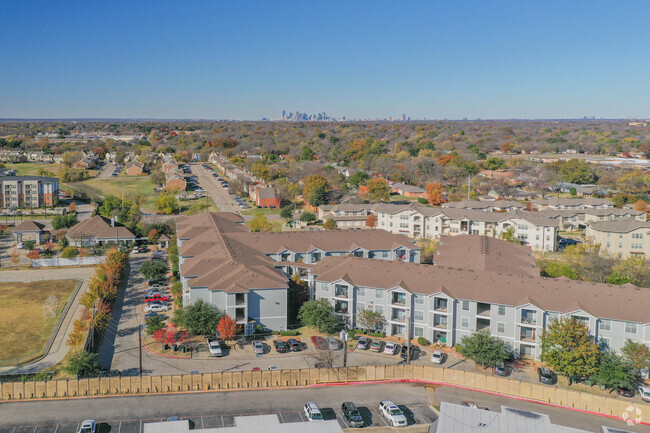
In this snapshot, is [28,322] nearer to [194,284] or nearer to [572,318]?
[194,284]

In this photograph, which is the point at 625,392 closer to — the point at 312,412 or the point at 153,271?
the point at 312,412

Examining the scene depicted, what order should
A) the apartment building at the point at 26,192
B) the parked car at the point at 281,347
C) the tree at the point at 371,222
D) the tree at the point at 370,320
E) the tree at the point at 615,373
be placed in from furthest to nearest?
the apartment building at the point at 26,192 → the tree at the point at 371,222 → the tree at the point at 370,320 → the parked car at the point at 281,347 → the tree at the point at 615,373

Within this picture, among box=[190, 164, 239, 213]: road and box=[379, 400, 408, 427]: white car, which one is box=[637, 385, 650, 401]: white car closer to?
box=[379, 400, 408, 427]: white car

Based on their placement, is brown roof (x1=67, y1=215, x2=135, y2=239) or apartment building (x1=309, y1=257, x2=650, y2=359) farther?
brown roof (x1=67, y1=215, x2=135, y2=239)

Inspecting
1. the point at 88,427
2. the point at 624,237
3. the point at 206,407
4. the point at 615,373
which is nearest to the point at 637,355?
the point at 615,373

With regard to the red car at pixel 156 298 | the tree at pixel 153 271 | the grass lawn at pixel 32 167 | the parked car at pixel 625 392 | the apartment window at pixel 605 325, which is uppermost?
the grass lawn at pixel 32 167

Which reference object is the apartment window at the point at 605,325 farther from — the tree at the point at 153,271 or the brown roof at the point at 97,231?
the brown roof at the point at 97,231

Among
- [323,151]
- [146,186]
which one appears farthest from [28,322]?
[323,151]

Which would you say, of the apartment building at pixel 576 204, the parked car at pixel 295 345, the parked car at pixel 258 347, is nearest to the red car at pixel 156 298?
the parked car at pixel 258 347

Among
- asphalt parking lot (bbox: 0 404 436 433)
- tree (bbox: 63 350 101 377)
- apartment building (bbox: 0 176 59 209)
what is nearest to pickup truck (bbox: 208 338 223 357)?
tree (bbox: 63 350 101 377)
